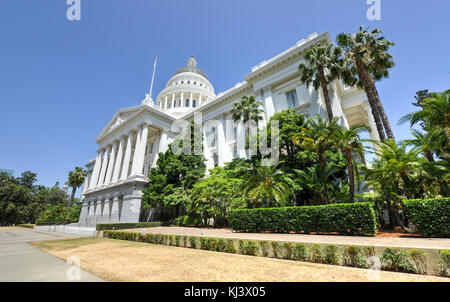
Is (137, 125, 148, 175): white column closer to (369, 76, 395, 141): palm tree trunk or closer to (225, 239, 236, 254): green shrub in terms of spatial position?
(225, 239, 236, 254): green shrub

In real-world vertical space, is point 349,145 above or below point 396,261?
above

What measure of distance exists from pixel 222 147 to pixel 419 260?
2593cm

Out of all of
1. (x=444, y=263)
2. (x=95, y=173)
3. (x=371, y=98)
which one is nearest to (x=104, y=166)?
(x=95, y=173)

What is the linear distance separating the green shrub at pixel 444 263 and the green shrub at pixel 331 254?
2380 mm

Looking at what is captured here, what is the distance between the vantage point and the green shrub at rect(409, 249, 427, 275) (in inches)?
205

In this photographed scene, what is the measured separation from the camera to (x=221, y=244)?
916cm

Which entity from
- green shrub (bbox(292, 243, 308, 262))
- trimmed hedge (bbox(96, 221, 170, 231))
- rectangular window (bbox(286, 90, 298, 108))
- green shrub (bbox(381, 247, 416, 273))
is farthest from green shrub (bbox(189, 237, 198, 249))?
rectangular window (bbox(286, 90, 298, 108))

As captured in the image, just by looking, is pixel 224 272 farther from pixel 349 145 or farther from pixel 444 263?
pixel 349 145

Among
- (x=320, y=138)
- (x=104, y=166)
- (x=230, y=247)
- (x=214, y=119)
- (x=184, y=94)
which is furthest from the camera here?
(x=184, y=94)

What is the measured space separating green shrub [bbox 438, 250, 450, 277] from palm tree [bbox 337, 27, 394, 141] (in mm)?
13886

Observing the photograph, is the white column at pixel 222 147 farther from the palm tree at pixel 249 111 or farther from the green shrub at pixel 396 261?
the green shrub at pixel 396 261
